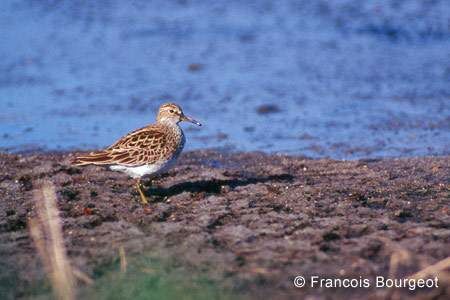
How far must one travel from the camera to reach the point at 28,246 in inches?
303

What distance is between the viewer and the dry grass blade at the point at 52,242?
6.43 m

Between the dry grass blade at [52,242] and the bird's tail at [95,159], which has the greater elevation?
the bird's tail at [95,159]

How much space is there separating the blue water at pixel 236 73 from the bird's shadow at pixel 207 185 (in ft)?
5.93

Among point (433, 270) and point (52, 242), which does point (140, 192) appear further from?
point (433, 270)

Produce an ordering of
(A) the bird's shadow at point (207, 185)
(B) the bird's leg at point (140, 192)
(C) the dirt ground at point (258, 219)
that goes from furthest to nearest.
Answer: (A) the bird's shadow at point (207, 185) < (B) the bird's leg at point (140, 192) < (C) the dirt ground at point (258, 219)

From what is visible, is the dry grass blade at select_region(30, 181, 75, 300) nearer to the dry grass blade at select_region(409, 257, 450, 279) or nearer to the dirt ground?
the dirt ground

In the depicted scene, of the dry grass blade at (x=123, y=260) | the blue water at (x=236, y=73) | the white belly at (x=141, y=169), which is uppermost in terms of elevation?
the blue water at (x=236, y=73)

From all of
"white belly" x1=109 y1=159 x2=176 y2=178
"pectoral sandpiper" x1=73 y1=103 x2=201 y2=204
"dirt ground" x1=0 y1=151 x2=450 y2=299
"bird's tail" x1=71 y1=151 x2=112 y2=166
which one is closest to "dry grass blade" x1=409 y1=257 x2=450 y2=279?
"dirt ground" x1=0 y1=151 x2=450 y2=299

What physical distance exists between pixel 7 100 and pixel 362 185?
7.43 m

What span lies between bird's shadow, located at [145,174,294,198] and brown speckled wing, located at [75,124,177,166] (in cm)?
38

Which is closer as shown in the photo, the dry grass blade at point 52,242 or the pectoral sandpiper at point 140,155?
the dry grass blade at point 52,242

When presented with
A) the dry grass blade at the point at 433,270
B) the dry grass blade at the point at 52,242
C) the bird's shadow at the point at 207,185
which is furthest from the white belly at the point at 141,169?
the dry grass blade at the point at 433,270

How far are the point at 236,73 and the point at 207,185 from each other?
6.75 meters

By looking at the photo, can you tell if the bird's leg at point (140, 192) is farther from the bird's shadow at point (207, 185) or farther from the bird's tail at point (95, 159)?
the bird's tail at point (95, 159)
